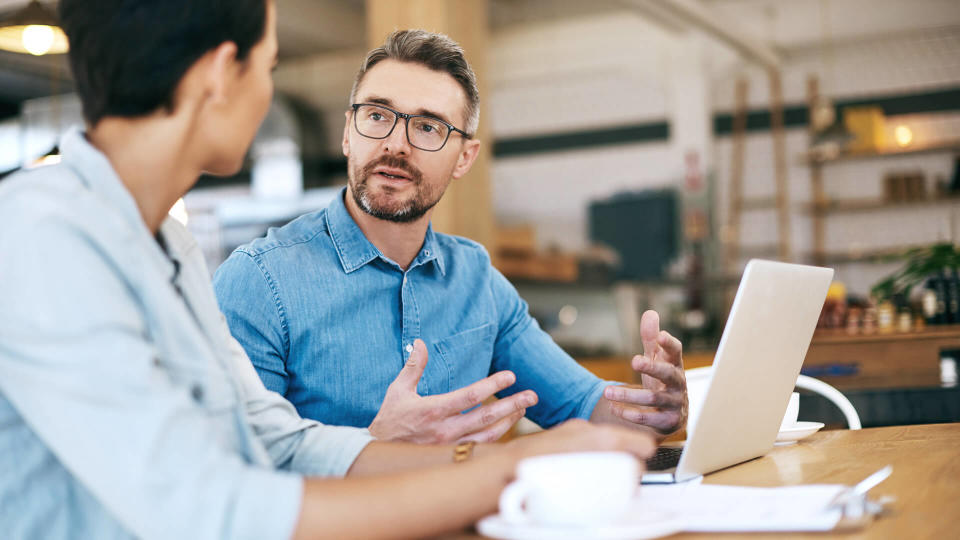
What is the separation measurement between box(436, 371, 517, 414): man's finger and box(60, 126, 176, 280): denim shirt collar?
1.51ft

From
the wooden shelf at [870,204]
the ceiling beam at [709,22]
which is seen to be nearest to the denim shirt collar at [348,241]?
the ceiling beam at [709,22]

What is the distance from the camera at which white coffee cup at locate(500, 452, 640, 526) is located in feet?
2.54

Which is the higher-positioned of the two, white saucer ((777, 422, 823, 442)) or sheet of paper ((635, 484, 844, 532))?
sheet of paper ((635, 484, 844, 532))

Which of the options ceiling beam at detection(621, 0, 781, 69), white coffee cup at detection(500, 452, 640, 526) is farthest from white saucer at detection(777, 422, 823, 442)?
ceiling beam at detection(621, 0, 781, 69)

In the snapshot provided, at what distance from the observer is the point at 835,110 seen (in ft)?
28.5

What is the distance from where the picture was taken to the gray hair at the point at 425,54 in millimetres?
1808

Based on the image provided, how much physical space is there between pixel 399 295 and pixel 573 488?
3.14 ft

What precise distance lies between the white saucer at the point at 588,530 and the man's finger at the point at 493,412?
0.36 metres

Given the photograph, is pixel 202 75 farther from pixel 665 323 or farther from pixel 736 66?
pixel 736 66

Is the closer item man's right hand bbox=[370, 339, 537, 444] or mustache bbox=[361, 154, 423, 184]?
man's right hand bbox=[370, 339, 537, 444]

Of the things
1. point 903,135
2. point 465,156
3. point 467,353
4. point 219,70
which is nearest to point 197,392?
point 219,70

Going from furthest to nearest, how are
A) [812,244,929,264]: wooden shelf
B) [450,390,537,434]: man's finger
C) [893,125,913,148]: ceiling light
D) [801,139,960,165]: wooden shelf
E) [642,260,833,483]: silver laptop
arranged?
[893,125,913,148]: ceiling light, [812,244,929,264]: wooden shelf, [801,139,960,165]: wooden shelf, [450,390,537,434]: man's finger, [642,260,833,483]: silver laptop

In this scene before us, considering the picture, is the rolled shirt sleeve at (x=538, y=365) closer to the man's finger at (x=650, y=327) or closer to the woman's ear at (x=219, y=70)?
the man's finger at (x=650, y=327)

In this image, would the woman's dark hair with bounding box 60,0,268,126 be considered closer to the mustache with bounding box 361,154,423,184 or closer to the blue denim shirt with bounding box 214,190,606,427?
the blue denim shirt with bounding box 214,190,606,427
